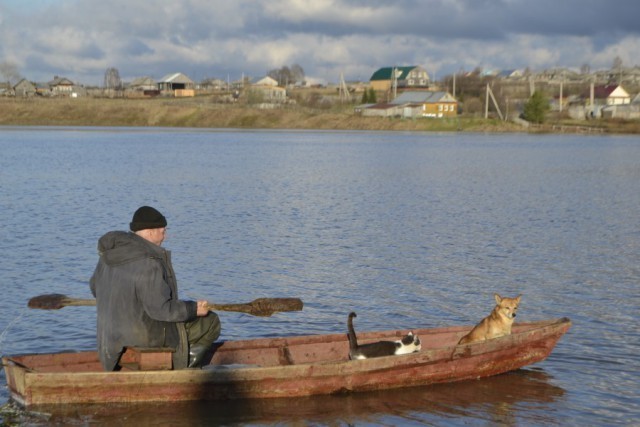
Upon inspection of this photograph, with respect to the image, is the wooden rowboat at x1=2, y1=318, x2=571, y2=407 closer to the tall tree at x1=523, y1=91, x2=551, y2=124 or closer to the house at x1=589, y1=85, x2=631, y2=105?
the tall tree at x1=523, y1=91, x2=551, y2=124

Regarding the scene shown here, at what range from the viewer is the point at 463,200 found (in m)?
39.4

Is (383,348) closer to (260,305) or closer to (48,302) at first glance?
→ (260,305)

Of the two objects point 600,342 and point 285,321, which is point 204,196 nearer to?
point 285,321

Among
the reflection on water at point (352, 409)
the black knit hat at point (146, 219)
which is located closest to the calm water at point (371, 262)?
the reflection on water at point (352, 409)

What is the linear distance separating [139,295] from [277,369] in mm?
Answer: 2327

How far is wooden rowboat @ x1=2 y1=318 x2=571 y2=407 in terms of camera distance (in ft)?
36.4

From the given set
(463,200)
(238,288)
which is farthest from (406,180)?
(238,288)

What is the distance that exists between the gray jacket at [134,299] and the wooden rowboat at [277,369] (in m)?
0.30

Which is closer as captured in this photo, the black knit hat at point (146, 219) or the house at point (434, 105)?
the black knit hat at point (146, 219)

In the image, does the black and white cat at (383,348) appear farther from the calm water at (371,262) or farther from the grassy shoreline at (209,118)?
the grassy shoreline at (209,118)

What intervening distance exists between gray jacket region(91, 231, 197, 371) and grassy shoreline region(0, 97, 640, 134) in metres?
122

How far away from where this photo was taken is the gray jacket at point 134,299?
10.4 metres

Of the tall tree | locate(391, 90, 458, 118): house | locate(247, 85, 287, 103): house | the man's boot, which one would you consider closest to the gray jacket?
the man's boot

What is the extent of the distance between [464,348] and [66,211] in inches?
964
